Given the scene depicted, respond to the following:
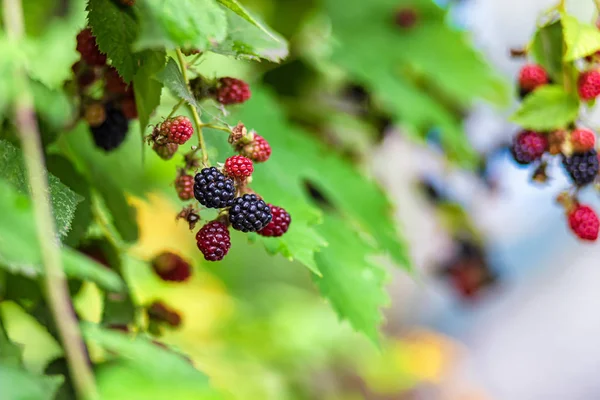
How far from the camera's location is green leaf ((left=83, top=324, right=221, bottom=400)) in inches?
17.7

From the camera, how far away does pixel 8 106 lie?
794 mm

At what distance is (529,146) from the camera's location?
0.82m

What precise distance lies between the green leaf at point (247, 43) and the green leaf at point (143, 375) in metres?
0.26

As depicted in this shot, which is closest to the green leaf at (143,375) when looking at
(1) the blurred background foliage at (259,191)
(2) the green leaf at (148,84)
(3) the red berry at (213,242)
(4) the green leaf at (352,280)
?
(1) the blurred background foliage at (259,191)

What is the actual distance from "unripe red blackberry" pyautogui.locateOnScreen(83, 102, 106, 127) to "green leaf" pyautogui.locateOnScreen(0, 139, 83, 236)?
0.18 meters

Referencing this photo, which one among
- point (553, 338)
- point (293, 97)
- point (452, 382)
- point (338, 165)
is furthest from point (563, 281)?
point (338, 165)

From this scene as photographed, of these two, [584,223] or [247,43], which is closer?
[247,43]

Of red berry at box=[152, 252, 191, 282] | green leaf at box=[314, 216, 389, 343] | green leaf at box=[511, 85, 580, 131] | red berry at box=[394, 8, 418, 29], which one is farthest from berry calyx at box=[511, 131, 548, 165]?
red berry at box=[394, 8, 418, 29]

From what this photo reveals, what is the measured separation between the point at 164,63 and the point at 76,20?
2.73ft

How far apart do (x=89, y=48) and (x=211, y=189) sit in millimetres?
242

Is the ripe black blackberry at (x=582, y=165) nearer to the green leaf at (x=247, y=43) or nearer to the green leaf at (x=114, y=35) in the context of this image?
the green leaf at (x=247, y=43)

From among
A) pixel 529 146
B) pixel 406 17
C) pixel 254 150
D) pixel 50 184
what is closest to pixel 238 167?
pixel 254 150

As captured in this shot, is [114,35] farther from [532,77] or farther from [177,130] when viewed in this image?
[532,77]

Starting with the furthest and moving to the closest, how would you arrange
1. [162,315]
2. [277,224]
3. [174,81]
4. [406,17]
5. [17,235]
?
1. [406,17]
2. [162,315]
3. [277,224]
4. [174,81]
5. [17,235]
